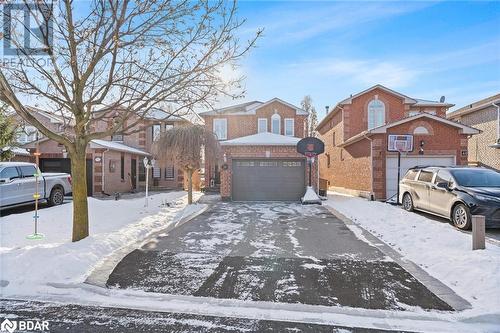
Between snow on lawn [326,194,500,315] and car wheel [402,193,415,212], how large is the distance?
0.87 meters

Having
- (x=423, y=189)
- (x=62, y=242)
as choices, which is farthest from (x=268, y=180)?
(x=62, y=242)

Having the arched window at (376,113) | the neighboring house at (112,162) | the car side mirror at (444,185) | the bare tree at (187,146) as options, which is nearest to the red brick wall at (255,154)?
the bare tree at (187,146)

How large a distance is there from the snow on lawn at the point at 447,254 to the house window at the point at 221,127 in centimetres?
1402

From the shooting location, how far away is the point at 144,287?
4586 millimetres

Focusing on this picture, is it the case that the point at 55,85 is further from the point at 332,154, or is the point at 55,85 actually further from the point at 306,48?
the point at 332,154

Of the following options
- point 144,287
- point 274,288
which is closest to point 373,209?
point 274,288

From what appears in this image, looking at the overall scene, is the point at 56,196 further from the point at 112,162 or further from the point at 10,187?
the point at 112,162

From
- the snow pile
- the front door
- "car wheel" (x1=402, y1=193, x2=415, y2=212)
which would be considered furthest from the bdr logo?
the front door

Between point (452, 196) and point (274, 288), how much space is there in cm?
678

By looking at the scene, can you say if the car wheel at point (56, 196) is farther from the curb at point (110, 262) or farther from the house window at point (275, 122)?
the house window at point (275, 122)

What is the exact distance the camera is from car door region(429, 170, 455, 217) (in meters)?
8.84

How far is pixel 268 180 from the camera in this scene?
16.1 m

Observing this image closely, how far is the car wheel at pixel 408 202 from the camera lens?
11.1 metres

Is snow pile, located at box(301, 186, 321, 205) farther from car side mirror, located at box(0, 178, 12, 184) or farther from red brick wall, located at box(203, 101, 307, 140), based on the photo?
car side mirror, located at box(0, 178, 12, 184)
